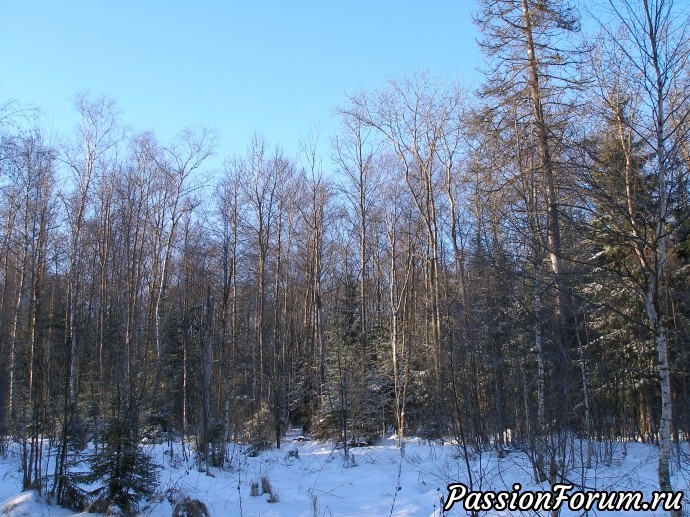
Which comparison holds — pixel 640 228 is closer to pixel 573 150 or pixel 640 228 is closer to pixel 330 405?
pixel 573 150

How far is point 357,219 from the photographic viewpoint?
24719mm

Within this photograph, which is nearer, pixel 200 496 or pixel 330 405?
pixel 200 496

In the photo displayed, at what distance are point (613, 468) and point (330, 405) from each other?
9449 mm

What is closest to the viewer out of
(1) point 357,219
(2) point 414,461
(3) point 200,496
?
(3) point 200,496

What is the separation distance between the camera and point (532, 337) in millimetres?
17938

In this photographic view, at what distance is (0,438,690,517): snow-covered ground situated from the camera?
7.97 m

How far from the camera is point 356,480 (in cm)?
1186

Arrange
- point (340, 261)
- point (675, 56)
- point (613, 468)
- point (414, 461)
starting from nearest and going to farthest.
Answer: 1. point (675, 56)
2. point (613, 468)
3. point (414, 461)
4. point (340, 261)

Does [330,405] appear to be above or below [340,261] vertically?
below

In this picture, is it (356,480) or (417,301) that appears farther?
(417,301)

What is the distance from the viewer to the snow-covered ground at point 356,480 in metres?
7.97

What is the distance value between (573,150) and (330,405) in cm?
1414

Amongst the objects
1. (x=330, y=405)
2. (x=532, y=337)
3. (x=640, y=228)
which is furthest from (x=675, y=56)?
(x=330, y=405)

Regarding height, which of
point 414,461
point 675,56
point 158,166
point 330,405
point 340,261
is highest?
point 158,166
